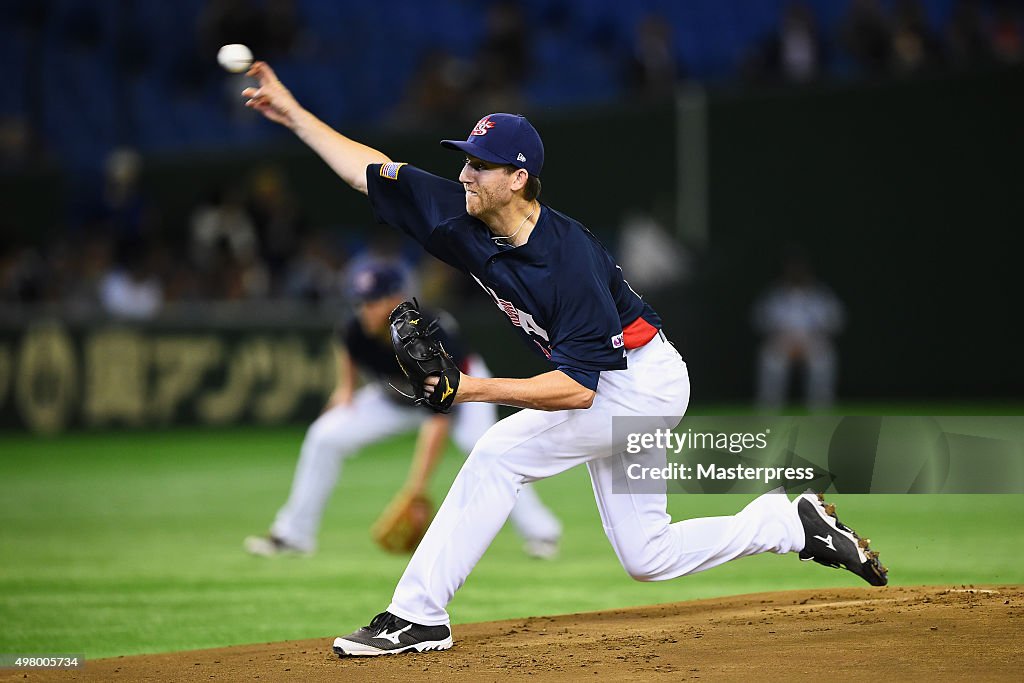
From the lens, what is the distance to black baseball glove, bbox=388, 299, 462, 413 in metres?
5.32

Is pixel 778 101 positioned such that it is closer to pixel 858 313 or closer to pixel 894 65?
pixel 894 65

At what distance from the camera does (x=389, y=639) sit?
550cm

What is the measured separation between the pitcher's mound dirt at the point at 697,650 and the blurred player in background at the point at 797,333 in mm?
14175

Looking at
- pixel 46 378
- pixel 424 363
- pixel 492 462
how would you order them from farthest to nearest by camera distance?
pixel 46 378, pixel 492 462, pixel 424 363

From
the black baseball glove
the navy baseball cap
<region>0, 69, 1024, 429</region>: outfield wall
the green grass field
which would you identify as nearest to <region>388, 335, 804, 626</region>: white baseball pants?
the black baseball glove

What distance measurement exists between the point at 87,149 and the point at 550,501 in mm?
11269

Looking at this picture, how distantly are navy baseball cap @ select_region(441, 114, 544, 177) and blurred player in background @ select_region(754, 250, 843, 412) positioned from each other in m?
15.3

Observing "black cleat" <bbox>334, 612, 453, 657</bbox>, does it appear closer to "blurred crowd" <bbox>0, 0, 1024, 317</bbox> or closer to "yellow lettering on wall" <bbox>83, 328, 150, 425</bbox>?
"yellow lettering on wall" <bbox>83, 328, 150, 425</bbox>

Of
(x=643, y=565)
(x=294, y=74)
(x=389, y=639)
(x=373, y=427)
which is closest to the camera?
(x=389, y=639)

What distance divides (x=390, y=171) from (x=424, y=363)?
1.15 meters

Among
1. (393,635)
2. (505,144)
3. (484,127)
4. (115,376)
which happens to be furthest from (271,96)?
Result: (115,376)

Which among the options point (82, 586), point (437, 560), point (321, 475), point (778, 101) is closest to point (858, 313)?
point (778, 101)

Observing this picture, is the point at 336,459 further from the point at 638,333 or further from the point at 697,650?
the point at 697,650

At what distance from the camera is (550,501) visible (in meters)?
12.6
